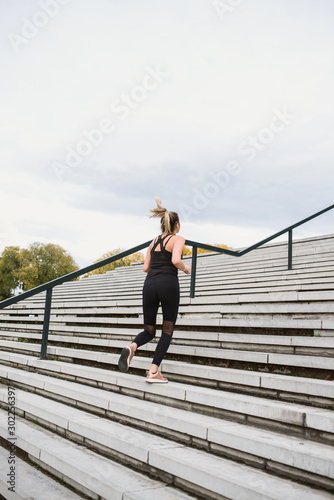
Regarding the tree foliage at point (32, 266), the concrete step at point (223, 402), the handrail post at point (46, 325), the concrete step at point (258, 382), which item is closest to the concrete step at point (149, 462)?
the concrete step at point (223, 402)

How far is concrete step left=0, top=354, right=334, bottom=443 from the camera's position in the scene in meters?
2.62

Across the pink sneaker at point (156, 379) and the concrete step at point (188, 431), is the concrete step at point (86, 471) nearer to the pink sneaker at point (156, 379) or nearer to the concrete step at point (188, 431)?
the concrete step at point (188, 431)

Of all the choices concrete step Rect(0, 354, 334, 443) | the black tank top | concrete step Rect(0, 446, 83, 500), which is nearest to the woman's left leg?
the black tank top

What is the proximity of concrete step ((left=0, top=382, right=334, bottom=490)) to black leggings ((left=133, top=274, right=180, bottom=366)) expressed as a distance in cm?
53

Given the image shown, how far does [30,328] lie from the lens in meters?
7.50

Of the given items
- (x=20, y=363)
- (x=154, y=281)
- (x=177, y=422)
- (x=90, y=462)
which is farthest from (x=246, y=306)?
(x=20, y=363)

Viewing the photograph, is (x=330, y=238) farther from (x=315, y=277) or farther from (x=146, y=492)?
(x=146, y=492)

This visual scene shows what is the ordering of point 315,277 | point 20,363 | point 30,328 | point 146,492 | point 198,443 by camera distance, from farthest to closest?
1. point 30,328
2. point 315,277
3. point 20,363
4. point 198,443
5. point 146,492

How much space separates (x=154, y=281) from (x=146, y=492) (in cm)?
180

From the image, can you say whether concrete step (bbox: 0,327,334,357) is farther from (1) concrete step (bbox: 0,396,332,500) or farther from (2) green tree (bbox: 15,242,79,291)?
(2) green tree (bbox: 15,242,79,291)

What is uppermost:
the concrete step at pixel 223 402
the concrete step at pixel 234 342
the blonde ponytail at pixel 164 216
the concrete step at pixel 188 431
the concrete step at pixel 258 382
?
the blonde ponytail at pixel 164 216

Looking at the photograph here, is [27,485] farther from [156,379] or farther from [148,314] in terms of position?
[148,314]

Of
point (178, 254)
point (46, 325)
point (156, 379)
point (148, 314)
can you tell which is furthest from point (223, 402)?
point (46, 325)

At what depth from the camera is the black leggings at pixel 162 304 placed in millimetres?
3847
